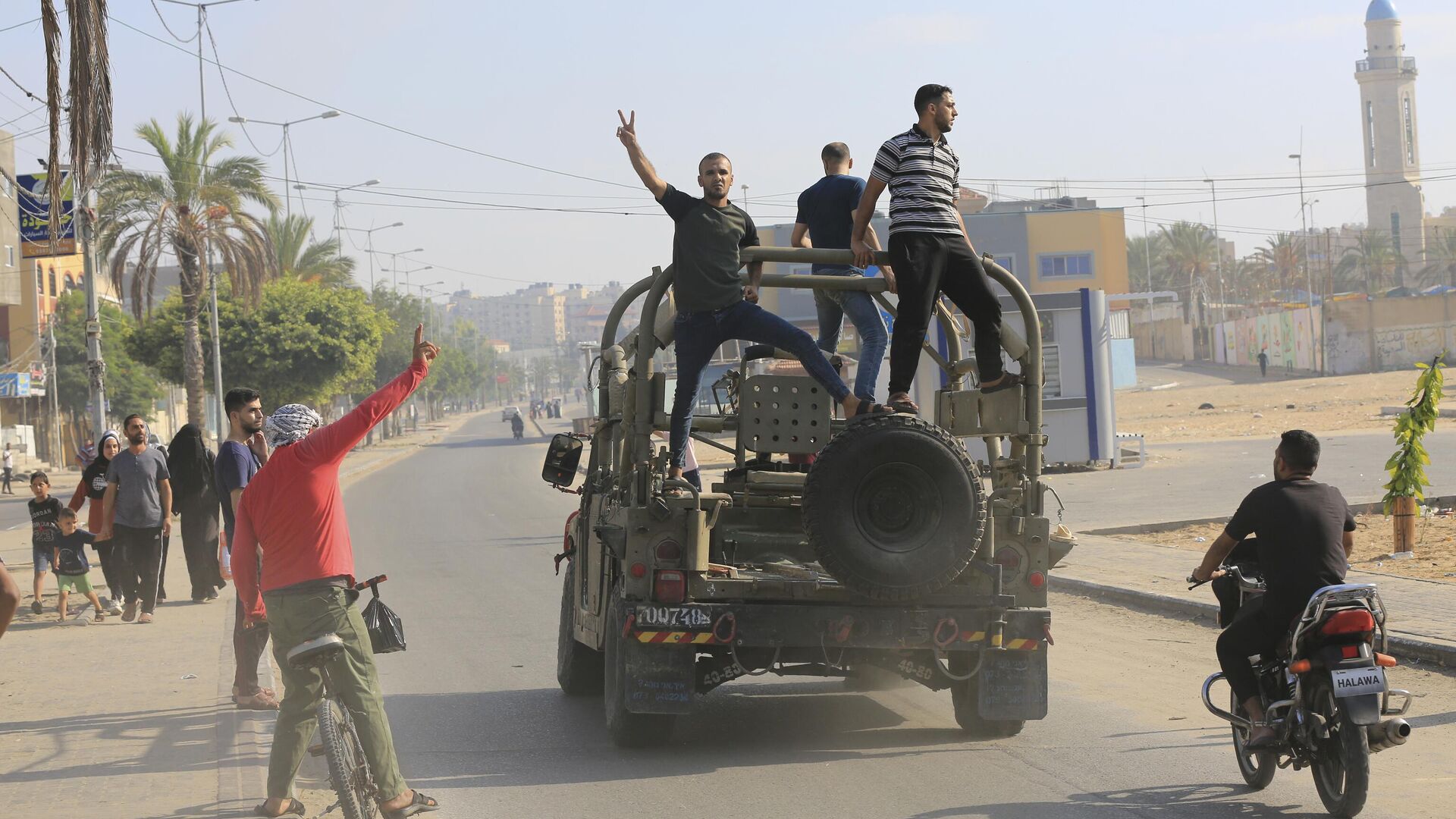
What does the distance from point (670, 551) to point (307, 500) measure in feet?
5.93

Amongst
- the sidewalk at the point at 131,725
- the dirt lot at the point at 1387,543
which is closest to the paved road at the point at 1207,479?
the dirt lot at the point at 1387,543

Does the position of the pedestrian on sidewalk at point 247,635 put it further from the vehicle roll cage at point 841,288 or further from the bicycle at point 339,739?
the bicycle at point 339,739

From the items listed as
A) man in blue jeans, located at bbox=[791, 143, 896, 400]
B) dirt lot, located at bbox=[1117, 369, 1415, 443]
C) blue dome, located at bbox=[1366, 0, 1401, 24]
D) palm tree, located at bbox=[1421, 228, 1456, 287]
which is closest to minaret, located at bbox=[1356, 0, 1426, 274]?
blue dome, located at bbox=[1366, 0, 1401, 24]

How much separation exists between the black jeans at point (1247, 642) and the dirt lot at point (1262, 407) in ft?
108

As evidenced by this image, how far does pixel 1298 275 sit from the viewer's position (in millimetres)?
120750

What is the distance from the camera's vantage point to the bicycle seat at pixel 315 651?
5578mm

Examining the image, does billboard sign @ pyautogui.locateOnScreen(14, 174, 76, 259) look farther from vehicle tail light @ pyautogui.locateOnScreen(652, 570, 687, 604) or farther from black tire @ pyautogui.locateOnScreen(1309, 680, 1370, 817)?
black tire @ pyautogui.locateOnScreen(1309, 680, 1370, 817)

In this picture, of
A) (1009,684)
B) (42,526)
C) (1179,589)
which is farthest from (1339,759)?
(42,526)

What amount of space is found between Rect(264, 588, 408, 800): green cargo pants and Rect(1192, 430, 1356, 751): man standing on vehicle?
3.47m

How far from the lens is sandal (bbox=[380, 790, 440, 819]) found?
574 cm

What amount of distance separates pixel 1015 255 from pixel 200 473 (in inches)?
2579

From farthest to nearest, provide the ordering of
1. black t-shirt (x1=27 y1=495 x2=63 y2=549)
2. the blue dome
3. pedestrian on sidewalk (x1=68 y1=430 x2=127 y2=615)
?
1. the blue dome
2. black t-shirt (x1=27 y1=495 x2=63 y2=549)
3. pedestrian on sidewalk (x1=68 y1=430 x2=127 y2=615)

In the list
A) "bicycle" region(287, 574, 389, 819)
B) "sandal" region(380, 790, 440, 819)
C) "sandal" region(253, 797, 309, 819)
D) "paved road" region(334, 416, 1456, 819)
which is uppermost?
"bicycle" region(287, 574, 389, 819)

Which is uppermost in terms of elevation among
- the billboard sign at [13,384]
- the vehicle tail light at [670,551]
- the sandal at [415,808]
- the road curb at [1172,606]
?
the billboard sign at [13,384]
